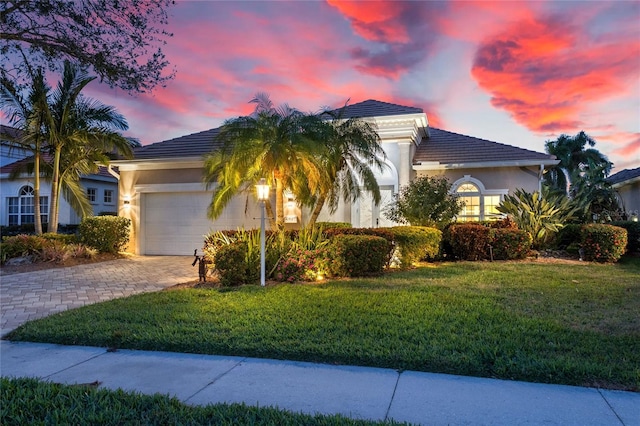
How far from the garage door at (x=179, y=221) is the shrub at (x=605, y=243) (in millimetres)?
10747

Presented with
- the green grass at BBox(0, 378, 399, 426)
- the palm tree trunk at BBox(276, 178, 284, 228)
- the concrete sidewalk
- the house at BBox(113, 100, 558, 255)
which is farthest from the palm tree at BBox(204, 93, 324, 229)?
the green grass at BBox(0, 378, 399, 426)

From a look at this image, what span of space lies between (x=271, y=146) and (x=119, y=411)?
296 inches

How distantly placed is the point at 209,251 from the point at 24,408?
735 centimetres

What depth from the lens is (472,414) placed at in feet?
10.5

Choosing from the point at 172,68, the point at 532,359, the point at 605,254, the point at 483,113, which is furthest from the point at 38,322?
the point at 483,113

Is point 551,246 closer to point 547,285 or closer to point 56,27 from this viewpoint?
point 547,285

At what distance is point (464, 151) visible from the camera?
15.7m

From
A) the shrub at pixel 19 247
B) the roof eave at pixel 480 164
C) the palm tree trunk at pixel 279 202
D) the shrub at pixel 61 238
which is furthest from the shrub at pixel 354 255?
the shrub at pixel 61 238

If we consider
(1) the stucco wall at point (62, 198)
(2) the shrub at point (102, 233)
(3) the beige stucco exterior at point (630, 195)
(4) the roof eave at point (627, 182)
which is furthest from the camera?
(1) the stucco wall at point (62, 198)

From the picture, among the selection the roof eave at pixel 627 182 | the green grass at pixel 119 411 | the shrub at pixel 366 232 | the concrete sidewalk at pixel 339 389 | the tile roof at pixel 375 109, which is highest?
the tile roof at pixel 375 109

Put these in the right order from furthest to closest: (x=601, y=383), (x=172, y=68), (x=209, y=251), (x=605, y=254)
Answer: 1. (x=605, y=254)
2. (x=209, y=251)
3. (x=172, y=68)
4. (x=601, y=383)

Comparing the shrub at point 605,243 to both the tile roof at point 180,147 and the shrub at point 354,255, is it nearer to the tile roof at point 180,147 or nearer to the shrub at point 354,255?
the shrub at point 354,255

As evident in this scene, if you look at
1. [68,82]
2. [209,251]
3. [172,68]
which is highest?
[68,82]

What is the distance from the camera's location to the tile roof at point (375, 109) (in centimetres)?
1507
